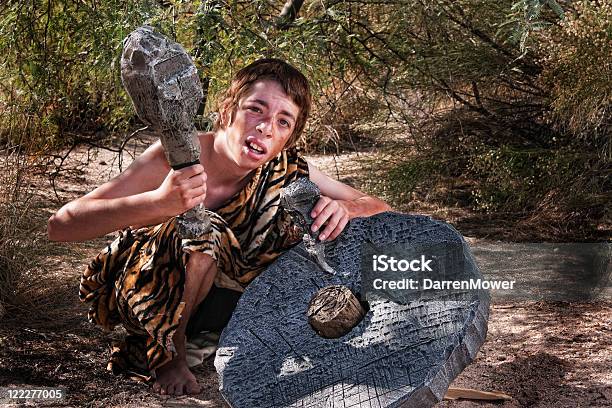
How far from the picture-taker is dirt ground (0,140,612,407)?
9.48 ft

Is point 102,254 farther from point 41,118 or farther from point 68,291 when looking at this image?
point 41,118

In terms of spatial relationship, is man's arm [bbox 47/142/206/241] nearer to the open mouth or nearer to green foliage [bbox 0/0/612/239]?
the open mouth

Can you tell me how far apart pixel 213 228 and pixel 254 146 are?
0.29m

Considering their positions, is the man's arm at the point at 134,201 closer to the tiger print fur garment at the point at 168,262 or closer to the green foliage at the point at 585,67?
the tiger print fur garment at the point at 168,262

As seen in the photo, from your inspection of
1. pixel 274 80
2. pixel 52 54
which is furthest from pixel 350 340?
pixel 52 54

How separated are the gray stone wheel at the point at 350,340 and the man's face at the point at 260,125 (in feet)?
1.04

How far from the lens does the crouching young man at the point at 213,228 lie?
2.68 meters

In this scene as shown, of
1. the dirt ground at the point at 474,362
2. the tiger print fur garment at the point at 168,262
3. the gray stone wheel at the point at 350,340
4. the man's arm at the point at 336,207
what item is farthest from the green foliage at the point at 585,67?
the gray stone wheel at the point at 350,340

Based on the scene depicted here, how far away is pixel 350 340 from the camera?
2.32 metres

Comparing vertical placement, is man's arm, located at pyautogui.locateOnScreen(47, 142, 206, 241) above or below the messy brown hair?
below

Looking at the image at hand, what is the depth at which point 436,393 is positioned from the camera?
2004 mm

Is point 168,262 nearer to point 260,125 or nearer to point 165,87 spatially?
point 260,125

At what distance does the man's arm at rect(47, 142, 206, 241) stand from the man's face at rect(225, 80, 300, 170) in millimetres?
240

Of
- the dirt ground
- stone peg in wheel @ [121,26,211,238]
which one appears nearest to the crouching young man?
the dirt ground
